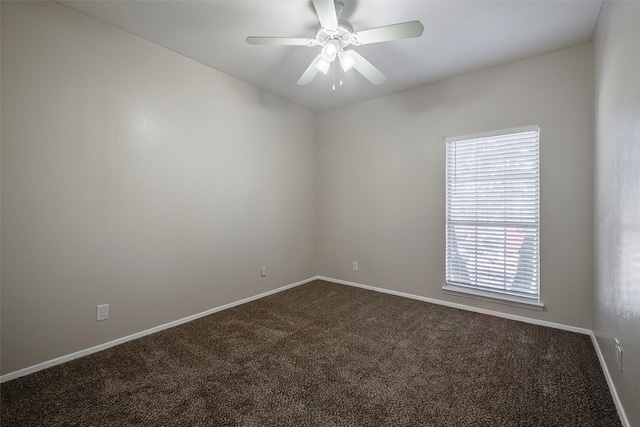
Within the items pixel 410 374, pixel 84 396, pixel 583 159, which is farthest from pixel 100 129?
pixel 583 159

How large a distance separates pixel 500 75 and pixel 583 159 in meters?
1.15

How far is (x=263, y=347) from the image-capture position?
236 cm

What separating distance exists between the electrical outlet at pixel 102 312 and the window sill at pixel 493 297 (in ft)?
11.1

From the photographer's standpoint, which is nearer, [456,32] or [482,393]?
[482,393]

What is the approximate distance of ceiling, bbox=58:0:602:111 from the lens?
2100mm

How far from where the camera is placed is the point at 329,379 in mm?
1910

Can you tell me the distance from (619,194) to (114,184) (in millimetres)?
3544

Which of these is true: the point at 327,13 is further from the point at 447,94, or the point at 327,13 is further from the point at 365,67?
the point at 447,94

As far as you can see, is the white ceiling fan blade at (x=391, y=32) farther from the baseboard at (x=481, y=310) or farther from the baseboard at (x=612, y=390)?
the baseboard at (x=481, y=310)

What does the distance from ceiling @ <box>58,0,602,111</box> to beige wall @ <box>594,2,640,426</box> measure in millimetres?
383

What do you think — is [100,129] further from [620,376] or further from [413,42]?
[620,376]

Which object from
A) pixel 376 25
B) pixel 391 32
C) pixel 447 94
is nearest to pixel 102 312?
pixel 391 32

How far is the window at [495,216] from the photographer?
9.18 ft

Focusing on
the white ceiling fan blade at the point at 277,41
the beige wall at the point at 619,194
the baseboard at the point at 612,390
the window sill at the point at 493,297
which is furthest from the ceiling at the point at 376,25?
the baseboard at the point at 612,390
